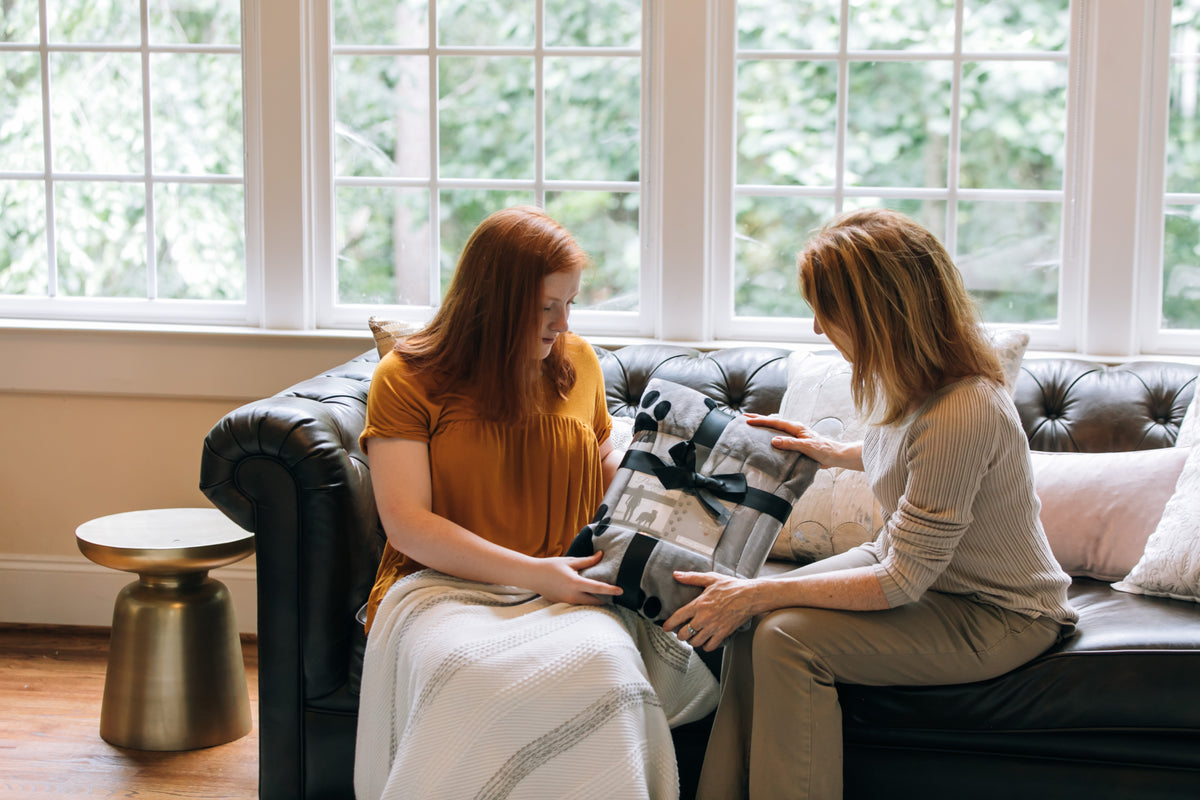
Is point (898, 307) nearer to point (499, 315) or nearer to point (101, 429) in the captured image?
point (499, 315)

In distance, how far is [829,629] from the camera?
176 cm

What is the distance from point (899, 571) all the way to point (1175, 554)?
0.76 m

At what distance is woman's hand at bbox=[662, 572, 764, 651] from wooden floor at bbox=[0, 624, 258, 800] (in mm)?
1131

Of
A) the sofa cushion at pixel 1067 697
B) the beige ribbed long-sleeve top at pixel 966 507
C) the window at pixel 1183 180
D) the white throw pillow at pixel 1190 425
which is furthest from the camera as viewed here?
the window at pixel 1183 180

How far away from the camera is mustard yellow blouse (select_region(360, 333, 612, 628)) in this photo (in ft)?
6.50

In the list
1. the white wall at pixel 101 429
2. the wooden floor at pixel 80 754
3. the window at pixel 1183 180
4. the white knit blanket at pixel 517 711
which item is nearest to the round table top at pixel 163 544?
the wooden floor at pixel 80 754

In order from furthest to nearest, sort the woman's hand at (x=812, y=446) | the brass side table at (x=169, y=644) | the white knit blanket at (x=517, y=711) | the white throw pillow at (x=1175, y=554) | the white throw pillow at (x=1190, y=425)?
the brass side table at (x=169, y=644) < the white throw pillow at (x=1190, y=425) < the white throw pillow at (x=1175, y=554) < the woman's hand at (x=812, y=446) < the white knit blanket at (x=517, y=711)

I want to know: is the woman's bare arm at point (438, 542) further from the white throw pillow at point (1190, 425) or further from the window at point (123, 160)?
the window at point (123, 160)

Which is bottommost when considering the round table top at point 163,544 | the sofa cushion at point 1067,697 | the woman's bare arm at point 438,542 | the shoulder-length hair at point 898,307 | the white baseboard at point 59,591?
the white baseboard at point 59,591

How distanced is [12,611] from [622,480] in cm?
238

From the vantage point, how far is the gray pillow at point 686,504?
6.04 ft

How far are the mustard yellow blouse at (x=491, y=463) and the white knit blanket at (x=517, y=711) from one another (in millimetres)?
241

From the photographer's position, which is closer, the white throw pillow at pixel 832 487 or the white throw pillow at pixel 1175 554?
the white throw pillow at pixel 1175 554

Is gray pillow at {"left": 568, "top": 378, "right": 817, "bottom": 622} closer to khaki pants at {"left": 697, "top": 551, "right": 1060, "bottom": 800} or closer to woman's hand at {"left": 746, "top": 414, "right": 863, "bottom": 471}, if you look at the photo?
woman's hand at {"left": 746, "top": 414, "right": 863, "bottom": 471}
